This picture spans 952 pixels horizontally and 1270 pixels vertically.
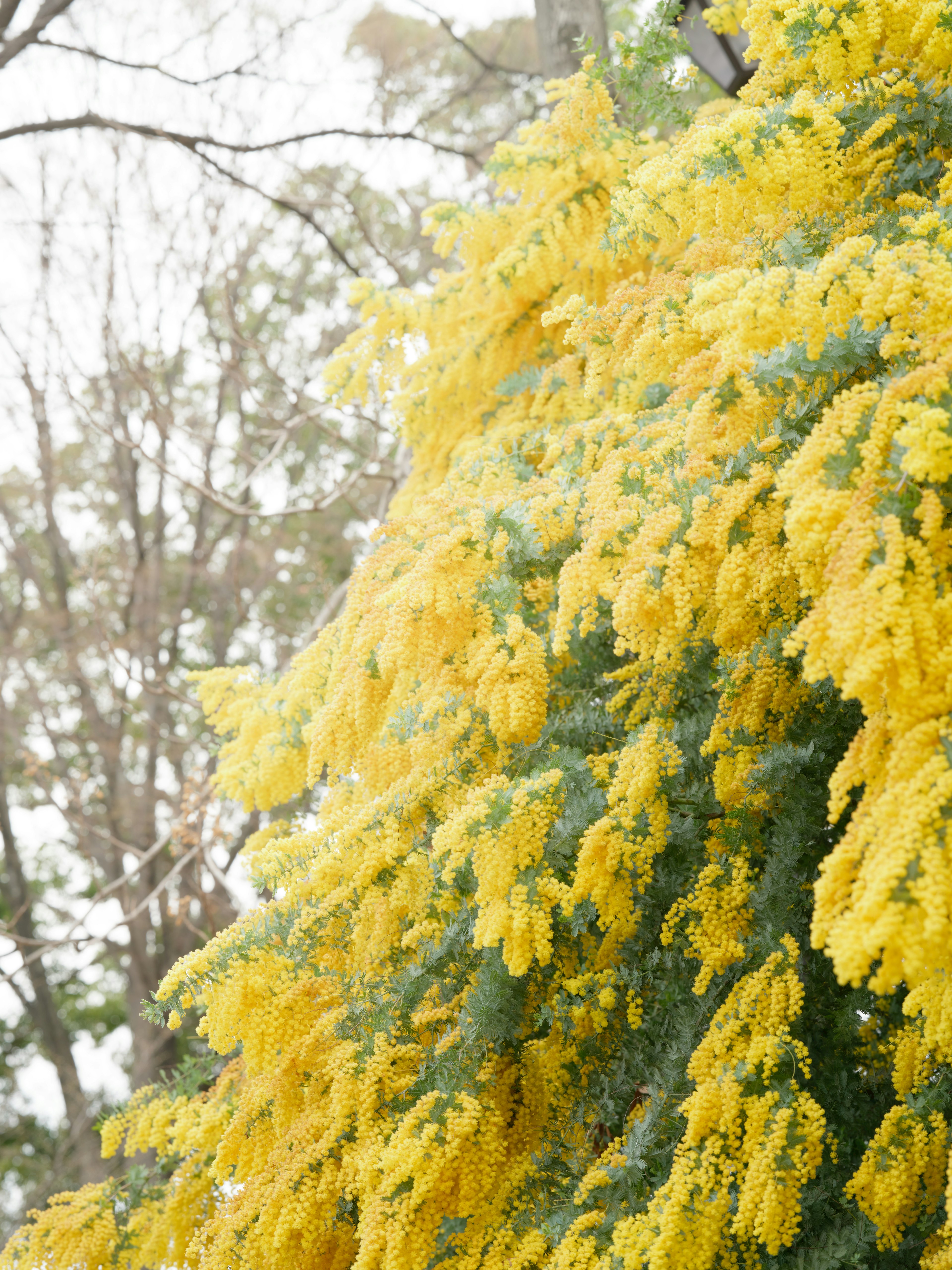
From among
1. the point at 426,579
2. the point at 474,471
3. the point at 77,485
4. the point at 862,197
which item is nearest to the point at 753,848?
the point at 426,579

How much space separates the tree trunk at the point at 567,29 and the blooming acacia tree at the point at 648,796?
3.15 metres

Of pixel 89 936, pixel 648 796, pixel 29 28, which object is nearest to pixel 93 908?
pixel 89 936

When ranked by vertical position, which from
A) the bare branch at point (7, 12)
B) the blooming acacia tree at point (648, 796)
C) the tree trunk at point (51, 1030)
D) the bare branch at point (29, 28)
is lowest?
the blooming acacia tree at point (648, 796)

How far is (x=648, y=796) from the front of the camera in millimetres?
2652

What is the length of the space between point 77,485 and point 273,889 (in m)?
10.7

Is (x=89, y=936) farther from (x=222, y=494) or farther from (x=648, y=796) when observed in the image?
(x=648, y=796)

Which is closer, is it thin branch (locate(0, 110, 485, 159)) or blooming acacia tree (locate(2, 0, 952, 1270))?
blooming acacia tree (locate(2, 0, 952, 1270))

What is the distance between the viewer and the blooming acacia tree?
220cm

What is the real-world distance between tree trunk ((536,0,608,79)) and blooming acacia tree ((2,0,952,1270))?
3.15 m

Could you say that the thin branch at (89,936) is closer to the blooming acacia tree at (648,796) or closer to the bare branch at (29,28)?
the blooming acacia tree at (648,796)

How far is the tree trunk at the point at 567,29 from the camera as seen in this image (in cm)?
598

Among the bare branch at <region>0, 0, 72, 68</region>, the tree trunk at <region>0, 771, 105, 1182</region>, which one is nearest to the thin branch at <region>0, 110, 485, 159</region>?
the bare branch at <region>0, 0, 72, 68</region>

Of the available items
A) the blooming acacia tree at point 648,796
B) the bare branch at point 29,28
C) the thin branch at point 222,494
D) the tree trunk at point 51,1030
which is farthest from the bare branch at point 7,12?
the tree trunk at point 51,1030

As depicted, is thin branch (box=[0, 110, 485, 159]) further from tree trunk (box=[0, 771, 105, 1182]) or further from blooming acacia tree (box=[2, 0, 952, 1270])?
tree trunk (box=[0, 771, 105, 1182])
